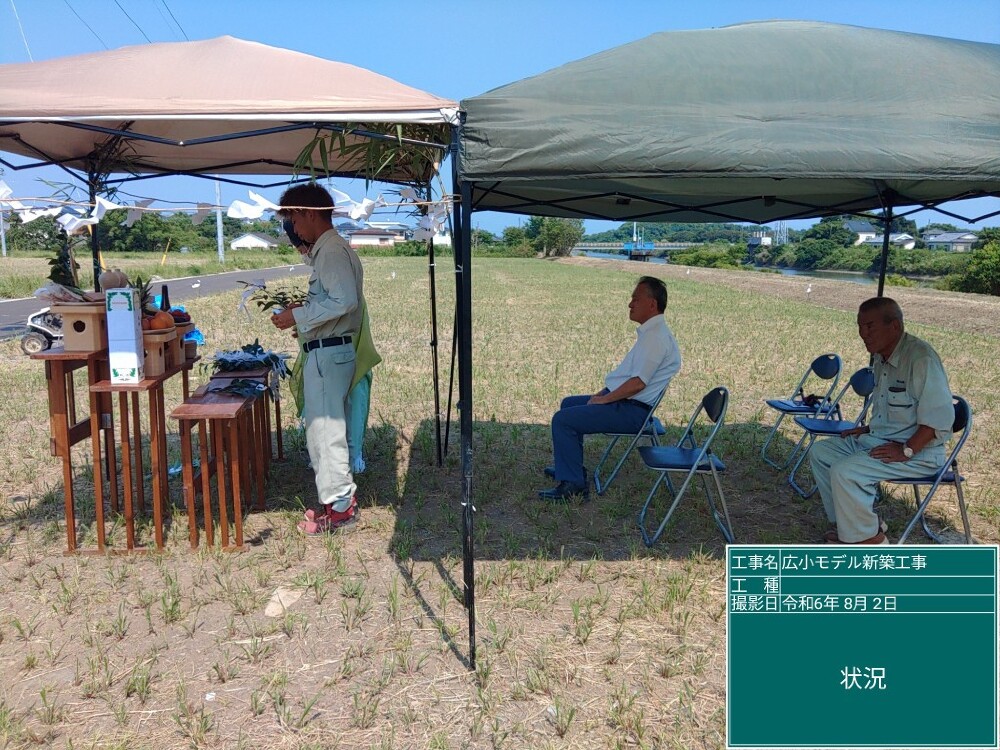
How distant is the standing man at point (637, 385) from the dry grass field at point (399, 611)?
0.54 metres

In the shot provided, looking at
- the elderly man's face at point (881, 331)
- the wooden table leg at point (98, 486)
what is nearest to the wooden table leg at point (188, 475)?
the wooden table leg at point (98, 486)

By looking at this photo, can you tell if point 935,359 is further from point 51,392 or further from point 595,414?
point 51,392

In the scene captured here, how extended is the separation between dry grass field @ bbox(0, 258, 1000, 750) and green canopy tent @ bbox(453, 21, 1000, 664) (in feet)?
1.90

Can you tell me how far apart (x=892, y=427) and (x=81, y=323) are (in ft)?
14.6

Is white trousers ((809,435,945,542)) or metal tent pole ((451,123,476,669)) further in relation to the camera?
white trousers ((809,435,945,542))

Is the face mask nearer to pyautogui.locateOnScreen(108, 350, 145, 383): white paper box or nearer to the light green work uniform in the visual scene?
pyautogui.locateOnScreen(108, 350, 145, 383): white paper box

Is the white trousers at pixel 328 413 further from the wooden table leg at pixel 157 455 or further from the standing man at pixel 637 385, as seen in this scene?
the standing man at pixel 637 385

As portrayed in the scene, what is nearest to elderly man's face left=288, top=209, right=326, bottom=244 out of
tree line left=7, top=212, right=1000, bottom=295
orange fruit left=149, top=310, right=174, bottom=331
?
orange fruit left=149, top=310, right=174, bottom=331

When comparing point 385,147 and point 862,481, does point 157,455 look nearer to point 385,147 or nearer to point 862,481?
point 385,147

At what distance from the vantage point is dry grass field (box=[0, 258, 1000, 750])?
9.03 feet

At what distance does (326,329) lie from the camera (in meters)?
4.20

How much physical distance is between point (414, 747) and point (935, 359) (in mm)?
3158

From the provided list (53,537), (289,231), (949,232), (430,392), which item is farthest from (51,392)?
(949,232)

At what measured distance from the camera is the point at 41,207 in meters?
3.54
